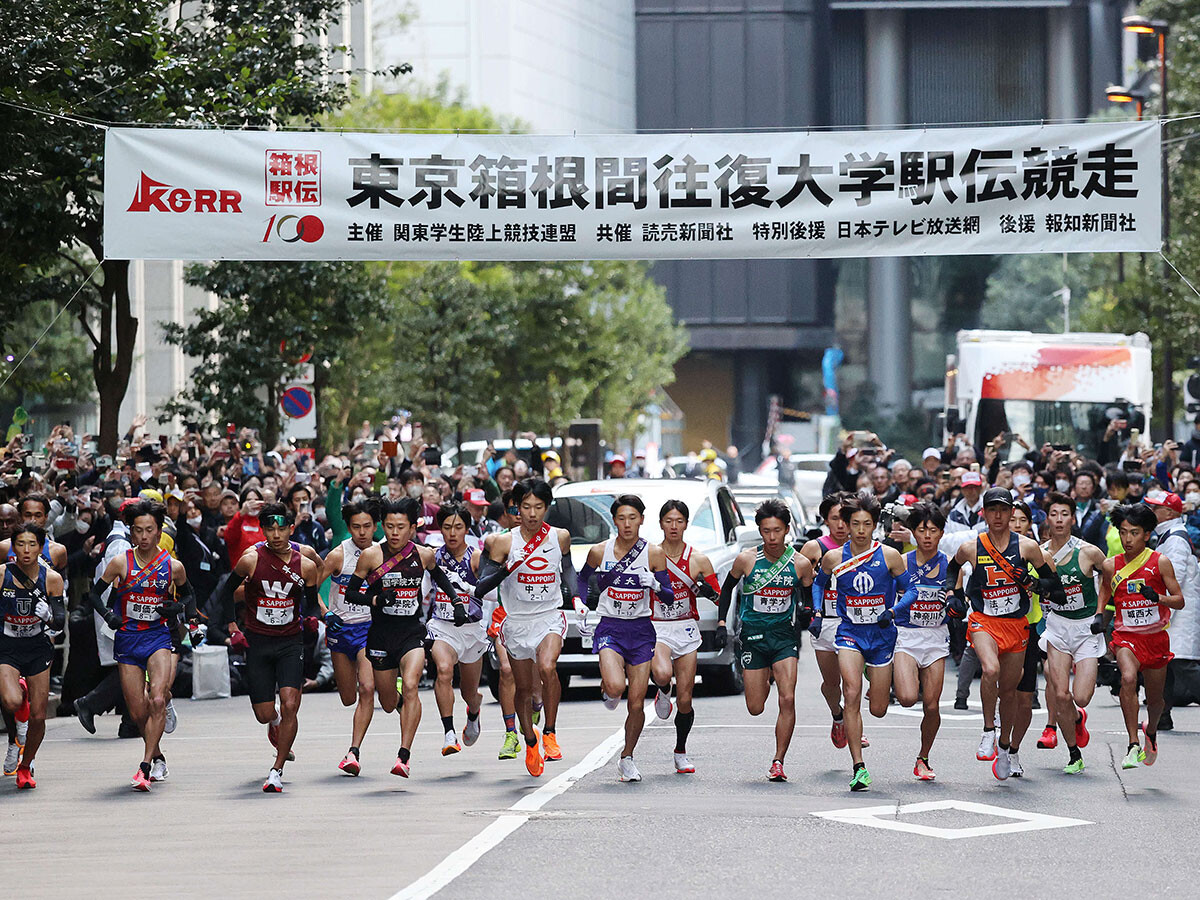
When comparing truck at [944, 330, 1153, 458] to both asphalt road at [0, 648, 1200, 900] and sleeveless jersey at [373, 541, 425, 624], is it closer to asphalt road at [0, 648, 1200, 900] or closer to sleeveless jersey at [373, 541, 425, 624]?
asphalt road at [0, 648, 1200, 900]

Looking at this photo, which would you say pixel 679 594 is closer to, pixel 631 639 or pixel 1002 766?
pixel 631 639

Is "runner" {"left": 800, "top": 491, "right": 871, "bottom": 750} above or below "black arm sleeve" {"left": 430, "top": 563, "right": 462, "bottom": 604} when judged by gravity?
below

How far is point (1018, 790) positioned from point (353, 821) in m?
3.87

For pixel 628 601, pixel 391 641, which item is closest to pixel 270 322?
pixel 391 641

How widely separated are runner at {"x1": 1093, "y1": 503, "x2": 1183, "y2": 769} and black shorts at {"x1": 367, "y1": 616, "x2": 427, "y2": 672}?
14.0ft

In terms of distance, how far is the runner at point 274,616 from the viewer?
12133 millimetres

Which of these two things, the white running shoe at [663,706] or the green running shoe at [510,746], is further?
the green running shoe at [510,746]

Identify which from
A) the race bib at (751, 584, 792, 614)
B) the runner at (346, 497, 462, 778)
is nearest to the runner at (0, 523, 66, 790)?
the runner at (346, 497, 462, 778)

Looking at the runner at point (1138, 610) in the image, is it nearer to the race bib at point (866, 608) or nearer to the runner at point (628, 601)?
the race bib at point (866, 608)

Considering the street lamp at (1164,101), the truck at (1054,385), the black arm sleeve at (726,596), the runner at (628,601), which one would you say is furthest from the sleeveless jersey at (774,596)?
the truck at (1054,385)

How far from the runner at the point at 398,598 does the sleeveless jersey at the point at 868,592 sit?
2368 mm

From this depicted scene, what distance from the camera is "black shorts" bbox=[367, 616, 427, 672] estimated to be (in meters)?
12.4

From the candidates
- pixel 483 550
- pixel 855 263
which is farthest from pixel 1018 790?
pixel 855 263

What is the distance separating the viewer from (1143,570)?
12664 mm
